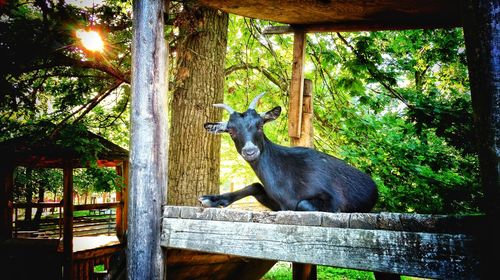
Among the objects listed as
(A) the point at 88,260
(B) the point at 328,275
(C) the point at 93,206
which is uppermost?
(C) the point at 93,206

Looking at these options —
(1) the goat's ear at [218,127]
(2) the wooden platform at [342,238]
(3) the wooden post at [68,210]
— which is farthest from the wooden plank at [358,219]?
(3) the wooden post at [68,210]

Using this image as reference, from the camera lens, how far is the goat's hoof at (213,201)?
320 cm

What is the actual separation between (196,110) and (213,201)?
2059 mm

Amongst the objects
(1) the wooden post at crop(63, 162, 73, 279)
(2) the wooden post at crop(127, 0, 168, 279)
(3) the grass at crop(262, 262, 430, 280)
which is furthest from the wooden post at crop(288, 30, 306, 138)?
(1) the wooden post at crop(63, 162, 73, 279)

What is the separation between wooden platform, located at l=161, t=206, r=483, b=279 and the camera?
1646 millimetres

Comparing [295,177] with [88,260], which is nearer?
[295,177]

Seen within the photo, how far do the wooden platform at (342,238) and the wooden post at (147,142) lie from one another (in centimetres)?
15

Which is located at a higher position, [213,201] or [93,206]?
[213,201]

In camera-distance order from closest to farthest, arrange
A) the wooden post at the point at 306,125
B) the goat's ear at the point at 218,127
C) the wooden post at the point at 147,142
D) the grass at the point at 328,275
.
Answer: the wooden post at the point at 147,142 → the goat's ear at the point at 218,127 → the wooden post at the point at 306,125 → the grass at the point at 328,275

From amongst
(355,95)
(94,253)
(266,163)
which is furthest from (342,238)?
(94,253)

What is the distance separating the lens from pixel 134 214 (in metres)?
2.57

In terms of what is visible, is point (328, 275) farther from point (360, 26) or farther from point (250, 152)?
point (250, 152)

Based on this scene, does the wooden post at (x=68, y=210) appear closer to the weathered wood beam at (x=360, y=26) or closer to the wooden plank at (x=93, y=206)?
the wooden plank at (x=93, y=206)

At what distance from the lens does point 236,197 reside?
3332 millimetres
